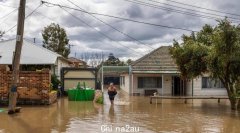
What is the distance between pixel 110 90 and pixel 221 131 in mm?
13195

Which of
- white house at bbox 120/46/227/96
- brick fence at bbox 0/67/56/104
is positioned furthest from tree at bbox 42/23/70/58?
brick fence at bbox 0/67/56/104

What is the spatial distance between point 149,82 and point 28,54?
1346cm

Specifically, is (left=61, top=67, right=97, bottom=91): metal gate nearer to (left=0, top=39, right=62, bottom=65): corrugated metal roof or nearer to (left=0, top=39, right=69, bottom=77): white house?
(left=0, top=39, right=69, bottom=77): white house

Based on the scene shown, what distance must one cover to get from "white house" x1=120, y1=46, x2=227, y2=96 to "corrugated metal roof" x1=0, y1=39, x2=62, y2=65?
9646mm

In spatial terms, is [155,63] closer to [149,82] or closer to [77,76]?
[149,82]

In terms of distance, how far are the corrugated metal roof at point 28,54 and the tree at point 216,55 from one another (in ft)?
38.4

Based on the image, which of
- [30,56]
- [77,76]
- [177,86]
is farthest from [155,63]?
[30,56]

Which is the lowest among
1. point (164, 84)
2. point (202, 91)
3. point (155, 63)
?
point (202, 91)

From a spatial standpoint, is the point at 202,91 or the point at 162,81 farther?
the point at 162,81

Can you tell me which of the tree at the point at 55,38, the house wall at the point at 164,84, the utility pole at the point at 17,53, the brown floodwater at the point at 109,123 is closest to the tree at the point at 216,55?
the brown floodwater at the point at 109,123

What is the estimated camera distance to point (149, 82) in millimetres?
42156

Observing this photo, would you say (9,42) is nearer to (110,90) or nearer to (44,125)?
(110,90)

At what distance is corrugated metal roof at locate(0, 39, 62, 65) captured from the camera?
1331 inches

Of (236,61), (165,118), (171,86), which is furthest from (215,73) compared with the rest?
(171,86)
